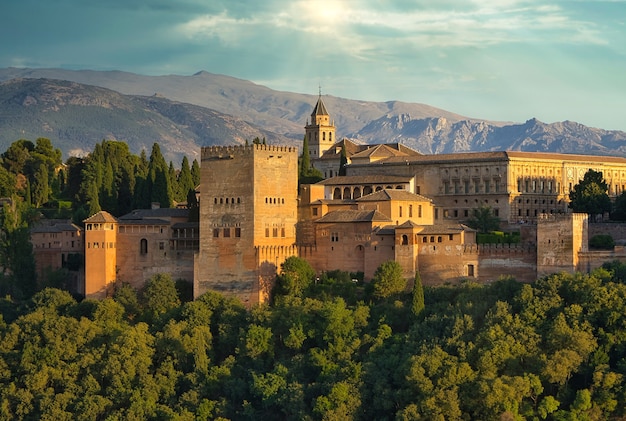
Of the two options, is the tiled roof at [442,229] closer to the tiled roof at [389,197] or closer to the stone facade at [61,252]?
the tiled roof at [389,197]

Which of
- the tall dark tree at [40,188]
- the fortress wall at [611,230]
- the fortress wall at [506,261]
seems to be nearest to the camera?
the fortress wall at [506,261]

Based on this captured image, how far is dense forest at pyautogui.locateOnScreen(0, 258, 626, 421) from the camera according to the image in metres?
44.0

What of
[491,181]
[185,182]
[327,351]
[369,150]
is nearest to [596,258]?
[327,351]

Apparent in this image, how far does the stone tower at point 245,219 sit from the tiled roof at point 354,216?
1570mm

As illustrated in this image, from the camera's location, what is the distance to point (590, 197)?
60500 millimetres

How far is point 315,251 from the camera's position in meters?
53.7

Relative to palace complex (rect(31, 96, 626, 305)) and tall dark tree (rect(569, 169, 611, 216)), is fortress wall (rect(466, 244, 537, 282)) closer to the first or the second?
palace complex (rect(31, 96, 626, 305))

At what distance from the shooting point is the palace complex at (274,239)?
5072 centimetres

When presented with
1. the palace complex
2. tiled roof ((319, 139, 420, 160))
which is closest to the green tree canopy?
the palace complex

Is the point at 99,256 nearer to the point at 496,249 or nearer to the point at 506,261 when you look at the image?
the point at 496,249

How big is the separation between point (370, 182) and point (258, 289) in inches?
478

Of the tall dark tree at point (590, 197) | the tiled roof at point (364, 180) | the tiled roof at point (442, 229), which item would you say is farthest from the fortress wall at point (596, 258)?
the tiled roof at point (364, 180)

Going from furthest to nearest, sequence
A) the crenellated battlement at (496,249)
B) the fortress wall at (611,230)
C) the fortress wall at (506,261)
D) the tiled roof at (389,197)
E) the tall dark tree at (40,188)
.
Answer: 1. the tall dark tree at (40,188)
2. the fortress wall at (611,230)
3. the tiled roof at (389,197)
4. the crenellated battlement at (496,249)
5. the fortress wall at (506,261)

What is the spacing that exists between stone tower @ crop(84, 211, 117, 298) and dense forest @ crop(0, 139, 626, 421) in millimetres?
911
